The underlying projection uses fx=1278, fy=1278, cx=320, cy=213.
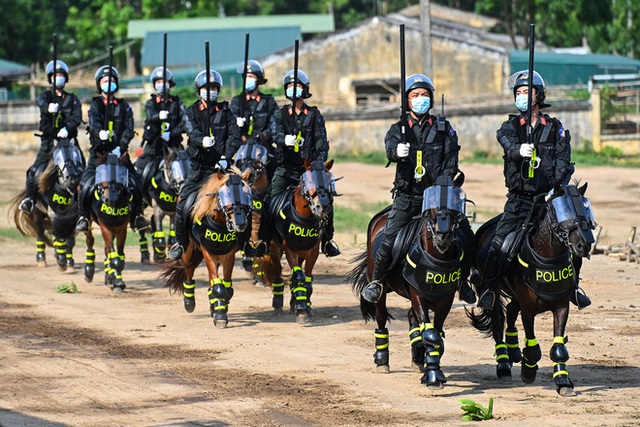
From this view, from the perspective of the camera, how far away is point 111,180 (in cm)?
1916

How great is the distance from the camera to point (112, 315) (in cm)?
1720

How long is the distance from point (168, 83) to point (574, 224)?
38.2ft

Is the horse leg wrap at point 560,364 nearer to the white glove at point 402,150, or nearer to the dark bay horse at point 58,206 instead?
the white glove at point 402,150

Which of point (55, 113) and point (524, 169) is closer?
point (524, 169)

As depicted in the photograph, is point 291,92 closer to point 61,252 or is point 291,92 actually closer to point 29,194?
point 61,252

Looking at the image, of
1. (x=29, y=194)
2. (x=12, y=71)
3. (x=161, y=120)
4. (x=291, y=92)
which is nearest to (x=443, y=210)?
(x=291, y=92)

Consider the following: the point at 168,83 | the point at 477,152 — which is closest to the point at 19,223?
the point at 168,83

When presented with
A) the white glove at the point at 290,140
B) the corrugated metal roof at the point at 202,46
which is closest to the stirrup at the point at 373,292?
the white glove at the point at 290,140

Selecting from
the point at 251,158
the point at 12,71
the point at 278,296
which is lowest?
the point at 278,296

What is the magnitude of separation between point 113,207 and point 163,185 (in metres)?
2.04

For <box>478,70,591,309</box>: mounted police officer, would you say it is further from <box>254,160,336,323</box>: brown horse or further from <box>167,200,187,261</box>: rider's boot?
<box>167,200,187,261</box>: rider's boot

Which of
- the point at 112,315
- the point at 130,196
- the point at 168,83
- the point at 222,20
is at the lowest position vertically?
the point at 112,315

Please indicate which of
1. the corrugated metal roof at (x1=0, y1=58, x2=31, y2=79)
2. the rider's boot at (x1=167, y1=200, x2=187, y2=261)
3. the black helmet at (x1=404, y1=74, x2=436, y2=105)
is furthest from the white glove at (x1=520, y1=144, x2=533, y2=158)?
the corrugated metal roof at (x1=0, y1=58, x2=31, y2=79)

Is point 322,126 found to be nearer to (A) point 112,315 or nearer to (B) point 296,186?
(B) point 296,186
